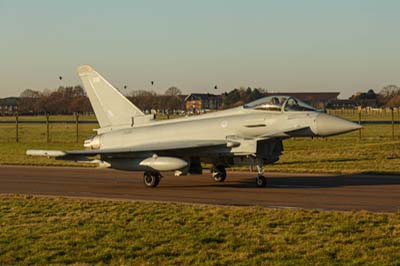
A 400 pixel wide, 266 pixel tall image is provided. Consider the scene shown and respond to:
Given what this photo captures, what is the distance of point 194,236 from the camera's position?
1141 cm

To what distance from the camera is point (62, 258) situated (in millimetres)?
9859

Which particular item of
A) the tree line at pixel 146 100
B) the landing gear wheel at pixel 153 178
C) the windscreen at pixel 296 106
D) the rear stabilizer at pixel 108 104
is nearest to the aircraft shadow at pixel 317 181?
the landing gear wheel at pixel 153 178

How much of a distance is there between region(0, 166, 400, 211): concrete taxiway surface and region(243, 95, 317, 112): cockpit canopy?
2.25 m

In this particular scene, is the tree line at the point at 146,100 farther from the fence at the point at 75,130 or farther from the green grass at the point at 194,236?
the green grass at the point at 194,236

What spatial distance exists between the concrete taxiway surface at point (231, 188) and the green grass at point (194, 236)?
2212mm

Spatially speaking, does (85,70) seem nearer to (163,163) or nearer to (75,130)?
(163,163)

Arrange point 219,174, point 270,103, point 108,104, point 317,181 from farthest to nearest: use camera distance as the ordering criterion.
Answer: point 108,104 → point 219,174 → point 317,181 → point 270,103

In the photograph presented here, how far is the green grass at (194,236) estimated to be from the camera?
385 inches

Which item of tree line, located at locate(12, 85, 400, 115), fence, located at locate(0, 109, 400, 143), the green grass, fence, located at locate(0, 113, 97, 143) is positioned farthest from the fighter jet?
tree line, located at locate(12, 85, 400, 115)

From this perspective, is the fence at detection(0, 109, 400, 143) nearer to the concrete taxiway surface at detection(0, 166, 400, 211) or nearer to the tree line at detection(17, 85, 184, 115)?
the concrete taxiway surface at detection(0, 166, 400, 211)

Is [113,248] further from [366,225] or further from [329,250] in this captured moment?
[366,225]

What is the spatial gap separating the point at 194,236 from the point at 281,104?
9651mm

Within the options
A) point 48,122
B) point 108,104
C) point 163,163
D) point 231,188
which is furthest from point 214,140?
point 48,122

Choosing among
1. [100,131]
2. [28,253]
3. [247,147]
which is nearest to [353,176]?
[247,147]
